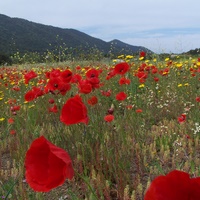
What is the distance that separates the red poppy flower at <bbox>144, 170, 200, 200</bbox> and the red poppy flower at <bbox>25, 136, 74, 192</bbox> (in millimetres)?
313

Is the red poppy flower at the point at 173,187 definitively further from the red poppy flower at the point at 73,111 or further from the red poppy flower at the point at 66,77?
the red poppy flower at the point at 66,77

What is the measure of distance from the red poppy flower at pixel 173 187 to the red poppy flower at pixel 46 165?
313 millimetres

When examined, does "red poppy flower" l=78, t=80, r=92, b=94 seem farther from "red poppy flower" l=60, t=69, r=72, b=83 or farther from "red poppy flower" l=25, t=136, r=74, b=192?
"red poppy flower" l=25, t=136, r=74, b=192

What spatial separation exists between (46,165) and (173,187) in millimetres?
401

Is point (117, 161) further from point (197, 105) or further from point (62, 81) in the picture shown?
point (197, 105)

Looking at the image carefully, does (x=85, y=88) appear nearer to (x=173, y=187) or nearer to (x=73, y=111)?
(x=73, y=111)

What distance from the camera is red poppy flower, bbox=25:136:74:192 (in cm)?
83

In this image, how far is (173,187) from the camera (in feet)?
A: 1.84

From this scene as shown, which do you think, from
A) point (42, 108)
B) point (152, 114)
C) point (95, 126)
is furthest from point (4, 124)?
point (95, 126)

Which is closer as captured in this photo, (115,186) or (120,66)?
(115,186)

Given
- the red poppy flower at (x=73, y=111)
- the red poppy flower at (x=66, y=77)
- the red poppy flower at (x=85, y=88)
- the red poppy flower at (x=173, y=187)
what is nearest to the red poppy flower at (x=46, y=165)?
the red poppy flower at (x=173, y=187)

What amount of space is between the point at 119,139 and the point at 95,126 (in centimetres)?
23

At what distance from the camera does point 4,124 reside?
4.91 m

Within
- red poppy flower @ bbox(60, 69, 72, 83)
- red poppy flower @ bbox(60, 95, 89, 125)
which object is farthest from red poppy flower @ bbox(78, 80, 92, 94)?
red poppy flower @ bbox(60, 95, 89, 125)
